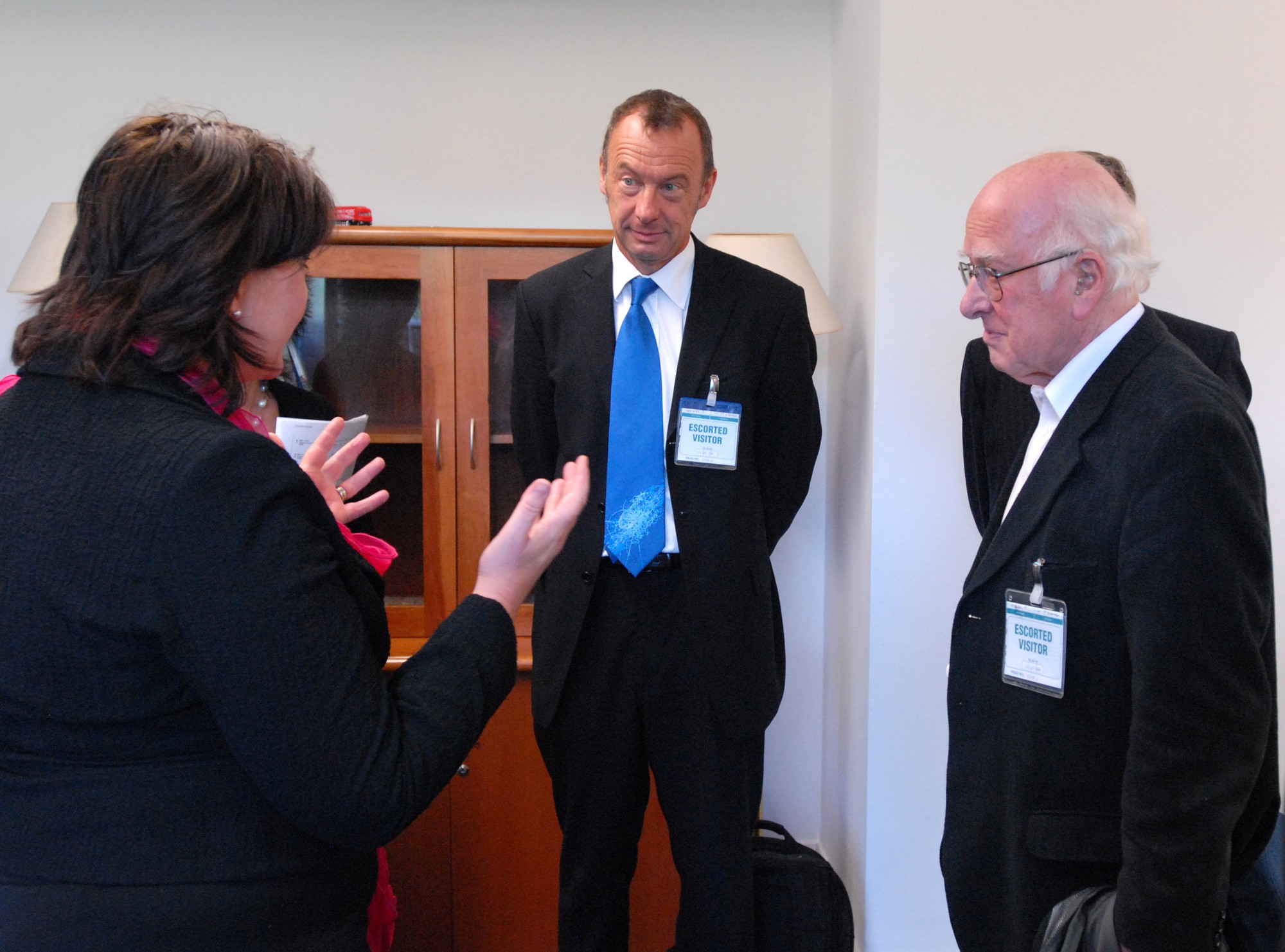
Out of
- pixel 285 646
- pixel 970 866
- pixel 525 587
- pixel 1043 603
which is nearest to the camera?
pixel 285 646

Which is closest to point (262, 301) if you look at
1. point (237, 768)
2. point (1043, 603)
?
point (237, 768)

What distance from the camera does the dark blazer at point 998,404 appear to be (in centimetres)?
197

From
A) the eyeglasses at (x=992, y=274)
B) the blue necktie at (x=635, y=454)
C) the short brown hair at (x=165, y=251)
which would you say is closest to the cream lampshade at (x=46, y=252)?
the blue necktie at (x=635, y=454)

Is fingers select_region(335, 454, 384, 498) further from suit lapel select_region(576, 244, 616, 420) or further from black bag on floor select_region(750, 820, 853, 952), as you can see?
black bag on floor select_region(750, 820, 853, 952)

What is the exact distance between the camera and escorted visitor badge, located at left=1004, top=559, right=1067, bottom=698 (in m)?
1.33

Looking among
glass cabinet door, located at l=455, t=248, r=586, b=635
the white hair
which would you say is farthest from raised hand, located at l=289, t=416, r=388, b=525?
glass cabinet door, located at l=455, t=248, r=586, b=635

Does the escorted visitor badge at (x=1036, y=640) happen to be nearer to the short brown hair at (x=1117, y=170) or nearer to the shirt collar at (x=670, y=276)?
the short brown hair at (x=1117, y=170)

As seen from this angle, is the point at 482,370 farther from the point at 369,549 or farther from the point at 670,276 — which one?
the point at 369,549

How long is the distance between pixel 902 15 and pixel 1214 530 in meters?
1.75

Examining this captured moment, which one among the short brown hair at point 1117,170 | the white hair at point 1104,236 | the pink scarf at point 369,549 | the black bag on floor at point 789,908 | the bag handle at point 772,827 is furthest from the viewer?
the bag handle at point 772,827

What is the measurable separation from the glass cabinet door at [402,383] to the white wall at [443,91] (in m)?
0.59

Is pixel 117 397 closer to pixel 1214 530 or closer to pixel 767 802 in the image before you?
pixel 1214 530

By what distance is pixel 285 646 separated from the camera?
919 millimetres

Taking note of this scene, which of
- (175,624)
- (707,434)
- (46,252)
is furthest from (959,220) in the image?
(46,252)
